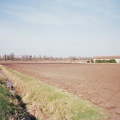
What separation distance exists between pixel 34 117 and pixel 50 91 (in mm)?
4204

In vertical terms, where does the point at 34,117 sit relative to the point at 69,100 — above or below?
below

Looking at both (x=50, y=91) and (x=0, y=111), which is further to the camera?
(x=50, y=91)

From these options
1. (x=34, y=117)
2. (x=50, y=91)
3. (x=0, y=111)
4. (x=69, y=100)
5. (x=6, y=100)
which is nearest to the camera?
(x=0, y=111)

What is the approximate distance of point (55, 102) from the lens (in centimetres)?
1284

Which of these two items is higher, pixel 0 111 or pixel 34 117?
pixel 0 111

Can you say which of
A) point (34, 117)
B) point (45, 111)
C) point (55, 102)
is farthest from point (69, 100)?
point (34, 117)

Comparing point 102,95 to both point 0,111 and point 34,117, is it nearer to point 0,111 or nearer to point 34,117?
point 34,117

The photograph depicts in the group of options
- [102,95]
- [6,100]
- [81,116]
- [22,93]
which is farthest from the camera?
[22,93]

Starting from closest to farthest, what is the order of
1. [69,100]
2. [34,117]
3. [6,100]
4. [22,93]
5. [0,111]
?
[0,111], [34,117], [69,100], [6,100], [22,93]

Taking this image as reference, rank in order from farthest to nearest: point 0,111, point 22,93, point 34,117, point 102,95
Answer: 1. point 22,93
2. point 102,95
3. point 34,117
4. point 0,111

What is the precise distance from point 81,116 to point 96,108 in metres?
1.41

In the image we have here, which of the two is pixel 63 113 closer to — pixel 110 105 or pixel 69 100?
pixel 69 100

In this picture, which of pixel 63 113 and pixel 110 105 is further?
pixel 110 105

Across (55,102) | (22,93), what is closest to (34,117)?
(55,102)
